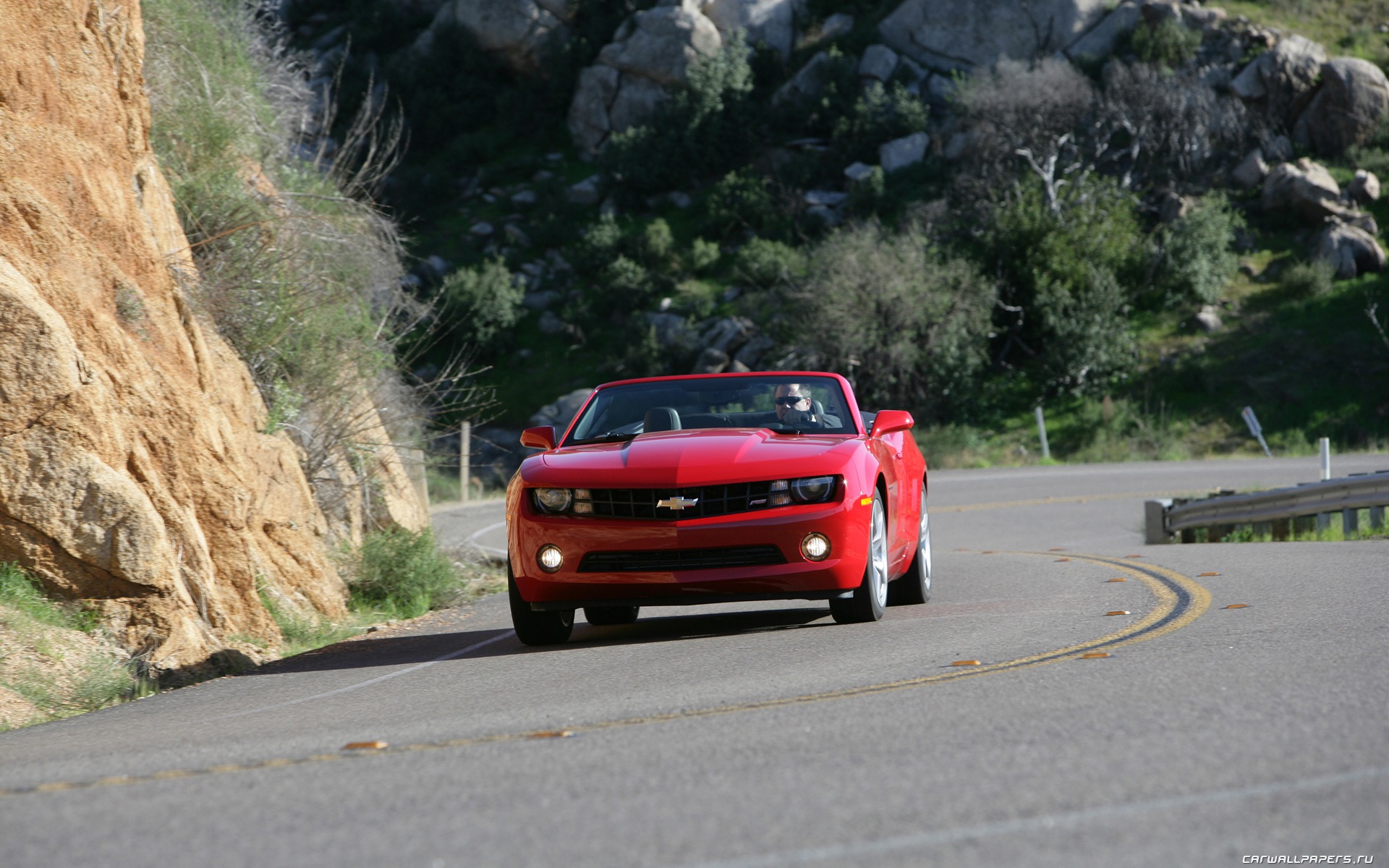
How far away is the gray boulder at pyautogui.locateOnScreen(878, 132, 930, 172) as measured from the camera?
52.7 m

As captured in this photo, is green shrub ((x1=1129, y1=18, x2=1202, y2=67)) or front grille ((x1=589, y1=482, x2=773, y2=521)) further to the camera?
green shrub ((x1=1129, y1=18, x2=1202, y2=67))

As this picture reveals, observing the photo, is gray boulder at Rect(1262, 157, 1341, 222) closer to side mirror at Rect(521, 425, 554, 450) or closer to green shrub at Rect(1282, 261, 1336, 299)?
green shrub at Rect(1282, 261, 1336, 299)

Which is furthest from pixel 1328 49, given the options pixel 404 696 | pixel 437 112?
pixel 404 696

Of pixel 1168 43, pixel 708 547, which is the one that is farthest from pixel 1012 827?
pixel 1168 43

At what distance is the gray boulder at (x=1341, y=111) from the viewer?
155ft

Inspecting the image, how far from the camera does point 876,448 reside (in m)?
8.75

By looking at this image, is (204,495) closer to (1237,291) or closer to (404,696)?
(404,696)

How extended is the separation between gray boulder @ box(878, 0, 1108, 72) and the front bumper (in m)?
51.1

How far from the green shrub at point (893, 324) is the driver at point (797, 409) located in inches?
1189

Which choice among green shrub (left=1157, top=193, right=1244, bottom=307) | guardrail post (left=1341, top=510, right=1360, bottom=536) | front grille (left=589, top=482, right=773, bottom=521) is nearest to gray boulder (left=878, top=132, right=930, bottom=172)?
green shrub (left=1157, top=193, right=1244, bottom=307)

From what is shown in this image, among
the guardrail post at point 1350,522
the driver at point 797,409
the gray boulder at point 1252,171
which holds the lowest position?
the guardrail post at point 1350,522

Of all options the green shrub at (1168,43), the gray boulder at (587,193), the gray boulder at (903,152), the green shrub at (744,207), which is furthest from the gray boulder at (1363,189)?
the gray boulder at (587,193)

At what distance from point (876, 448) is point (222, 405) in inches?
210

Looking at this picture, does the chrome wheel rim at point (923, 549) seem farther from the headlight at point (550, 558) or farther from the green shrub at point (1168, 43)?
the green shrub at point (1168, 43)
